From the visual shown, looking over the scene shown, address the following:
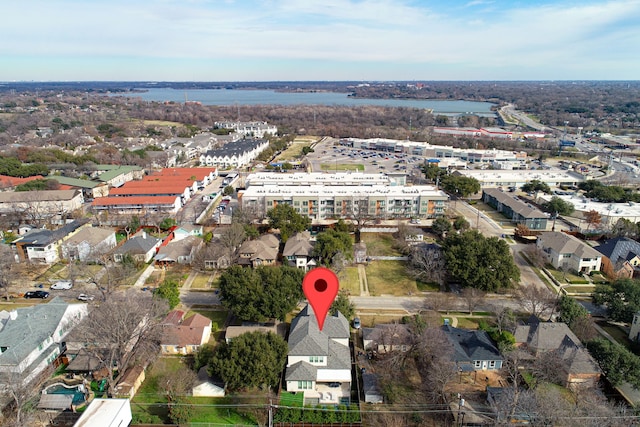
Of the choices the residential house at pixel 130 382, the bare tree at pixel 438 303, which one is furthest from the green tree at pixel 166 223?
the bare tree at pixel 438 303

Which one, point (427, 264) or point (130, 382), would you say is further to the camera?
point (427, 264)

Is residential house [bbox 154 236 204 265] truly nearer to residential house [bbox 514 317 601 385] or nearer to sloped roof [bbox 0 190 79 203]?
sloped roof [bbox 0 190 79 203]

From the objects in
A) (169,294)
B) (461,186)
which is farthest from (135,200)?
(461,186)

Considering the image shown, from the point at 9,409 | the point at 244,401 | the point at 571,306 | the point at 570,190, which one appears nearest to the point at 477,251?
the point at 571,306

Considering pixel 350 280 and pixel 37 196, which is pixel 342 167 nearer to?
pixel 350 280

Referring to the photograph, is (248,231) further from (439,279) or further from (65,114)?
(65,114)

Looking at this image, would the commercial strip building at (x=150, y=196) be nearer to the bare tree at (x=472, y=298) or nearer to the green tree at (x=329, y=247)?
the green tree at (x=329, y=247)
